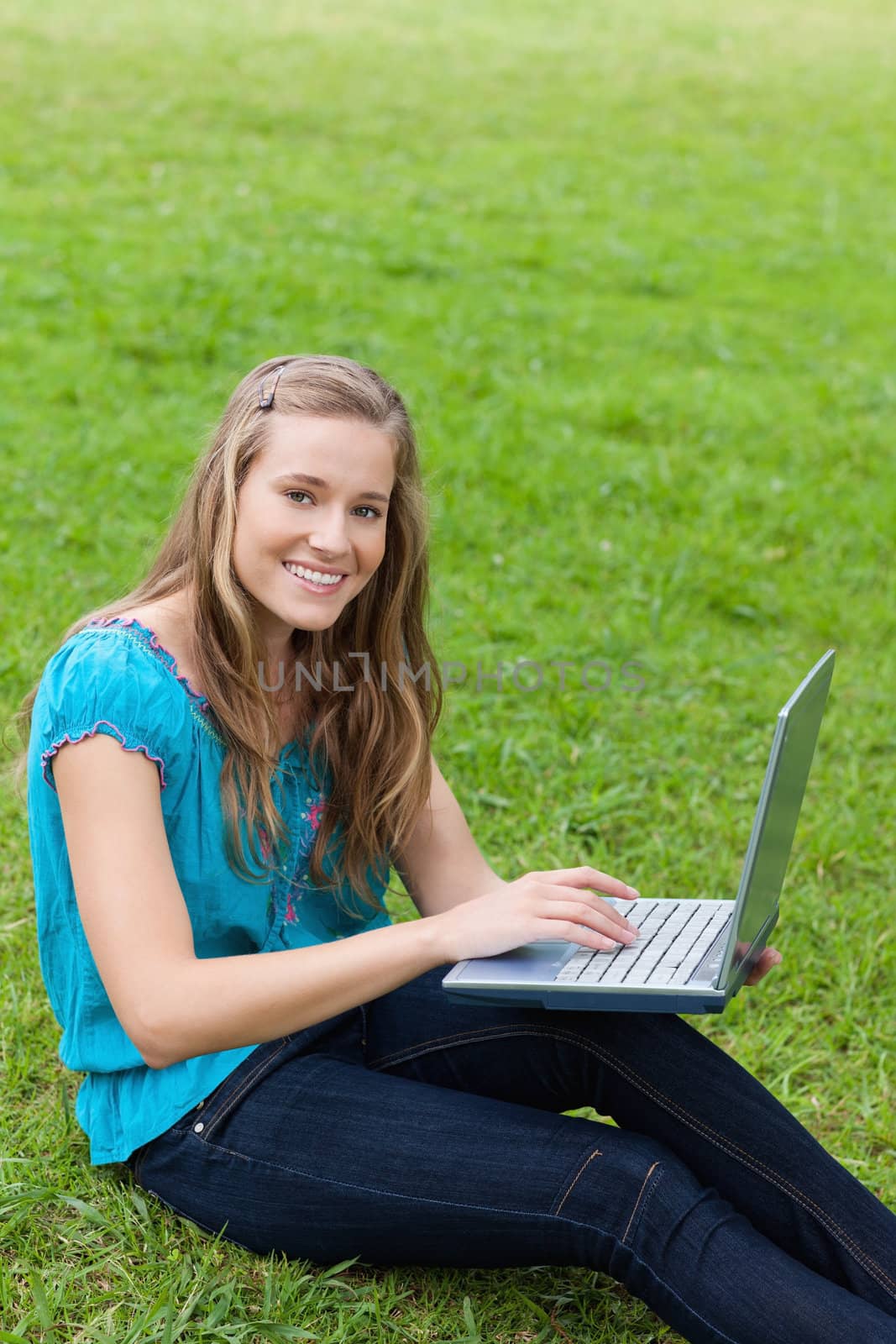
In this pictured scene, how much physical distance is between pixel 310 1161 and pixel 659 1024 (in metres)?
0.53

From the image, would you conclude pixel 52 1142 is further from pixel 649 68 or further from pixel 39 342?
pixel 649 68

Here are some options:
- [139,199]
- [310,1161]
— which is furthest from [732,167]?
[310,1161]

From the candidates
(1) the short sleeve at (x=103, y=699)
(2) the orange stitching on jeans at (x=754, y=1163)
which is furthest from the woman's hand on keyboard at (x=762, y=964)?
(1) the short sleeve at (x=103, y=699)

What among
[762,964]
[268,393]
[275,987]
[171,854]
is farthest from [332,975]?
[268,393]

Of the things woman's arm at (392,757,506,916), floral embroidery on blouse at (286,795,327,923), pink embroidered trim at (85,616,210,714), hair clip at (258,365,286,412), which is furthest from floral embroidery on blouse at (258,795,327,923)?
hair clip at (258,365,286,412)

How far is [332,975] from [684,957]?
18.8 inches

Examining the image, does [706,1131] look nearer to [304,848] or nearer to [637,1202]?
[637,1202]

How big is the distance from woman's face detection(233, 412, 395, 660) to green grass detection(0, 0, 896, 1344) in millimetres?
946

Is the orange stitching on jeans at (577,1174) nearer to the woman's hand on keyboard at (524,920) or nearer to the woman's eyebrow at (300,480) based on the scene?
the woman's hand on keyboard at (524,920)

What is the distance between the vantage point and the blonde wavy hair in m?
2.16

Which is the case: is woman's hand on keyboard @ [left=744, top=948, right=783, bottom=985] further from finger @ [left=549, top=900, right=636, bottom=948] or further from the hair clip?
the hair clip

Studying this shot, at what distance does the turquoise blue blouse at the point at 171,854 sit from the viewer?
2.00m

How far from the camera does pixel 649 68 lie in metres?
12.1

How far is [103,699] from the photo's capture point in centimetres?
197
